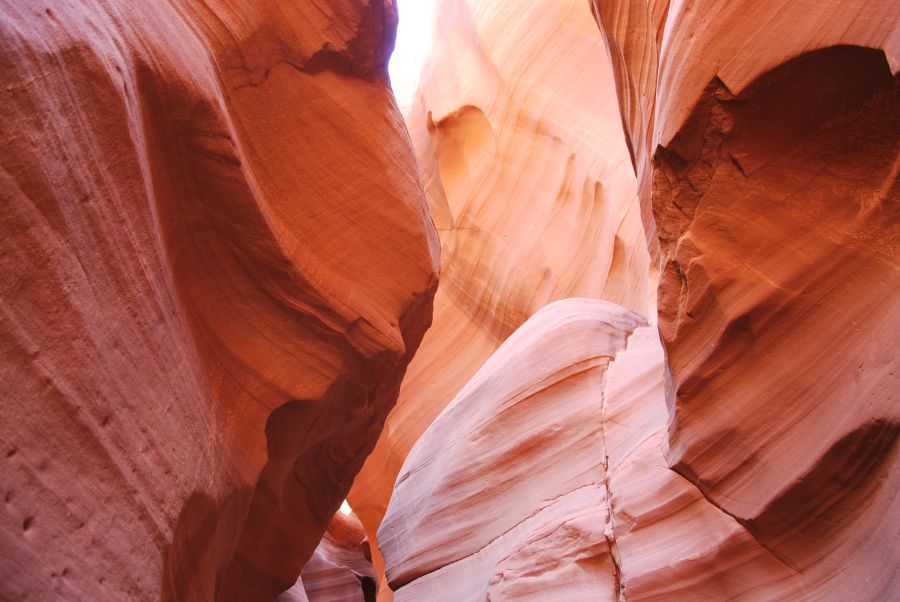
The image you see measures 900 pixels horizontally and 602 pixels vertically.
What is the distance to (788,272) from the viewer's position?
139 inches

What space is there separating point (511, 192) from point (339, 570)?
4765 mm

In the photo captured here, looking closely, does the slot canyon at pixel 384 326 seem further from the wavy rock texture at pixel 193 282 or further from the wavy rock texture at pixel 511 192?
the wavy rock texture at pixel 511 192

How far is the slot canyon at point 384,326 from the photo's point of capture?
245cm

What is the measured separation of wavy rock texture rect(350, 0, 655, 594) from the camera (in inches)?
360

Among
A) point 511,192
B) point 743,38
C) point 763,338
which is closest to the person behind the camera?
point 743,38

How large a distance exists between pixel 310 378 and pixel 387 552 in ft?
8.52

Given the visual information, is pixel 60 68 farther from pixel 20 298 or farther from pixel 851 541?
pixel 851 541

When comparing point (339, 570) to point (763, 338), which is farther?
point (339, 570)

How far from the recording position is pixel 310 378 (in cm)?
385

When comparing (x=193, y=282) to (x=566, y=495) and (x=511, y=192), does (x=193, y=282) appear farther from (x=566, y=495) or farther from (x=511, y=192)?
(x=511, y=192)

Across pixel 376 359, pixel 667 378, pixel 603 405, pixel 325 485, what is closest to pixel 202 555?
pixel 376 359

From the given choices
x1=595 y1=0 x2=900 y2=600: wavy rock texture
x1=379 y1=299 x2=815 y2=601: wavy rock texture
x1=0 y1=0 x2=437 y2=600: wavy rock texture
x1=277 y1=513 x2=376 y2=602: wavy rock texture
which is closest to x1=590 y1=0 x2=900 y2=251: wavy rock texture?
x1=595 y1=0 x2=900 y2=600: wavy rock texture

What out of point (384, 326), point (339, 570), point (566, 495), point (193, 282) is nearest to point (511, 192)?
point (339, 570)

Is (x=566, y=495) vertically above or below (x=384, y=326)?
below
